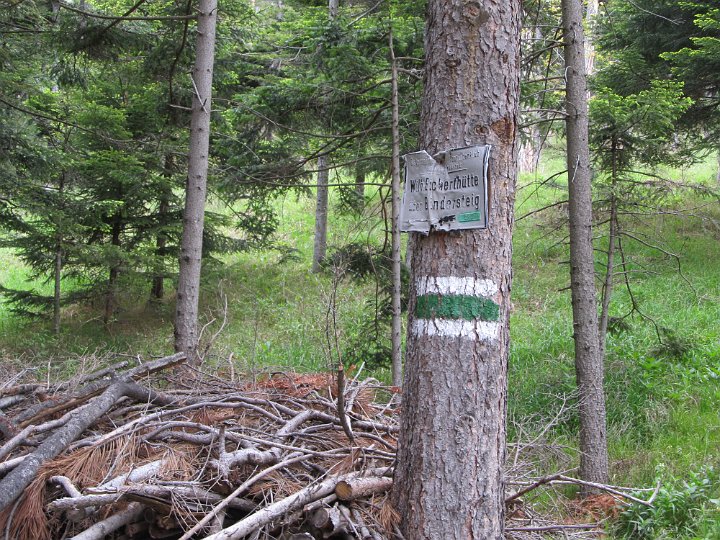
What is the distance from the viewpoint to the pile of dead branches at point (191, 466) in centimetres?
297

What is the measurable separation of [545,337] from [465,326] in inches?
292

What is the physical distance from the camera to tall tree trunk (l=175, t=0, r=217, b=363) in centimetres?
634

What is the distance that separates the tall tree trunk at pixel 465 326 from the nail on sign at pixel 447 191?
0.19ft

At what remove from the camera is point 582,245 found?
5.93 metres

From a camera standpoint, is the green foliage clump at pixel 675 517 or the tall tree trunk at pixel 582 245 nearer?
the green foliage clump at pixel 675 517

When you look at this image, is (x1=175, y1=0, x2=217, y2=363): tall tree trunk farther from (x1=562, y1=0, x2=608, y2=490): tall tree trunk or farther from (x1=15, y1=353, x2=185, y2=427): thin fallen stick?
(x1=562, y1=0, x2=608, y2=490): tall tree trunk

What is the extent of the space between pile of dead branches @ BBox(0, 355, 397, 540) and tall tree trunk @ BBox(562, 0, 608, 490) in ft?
8.34

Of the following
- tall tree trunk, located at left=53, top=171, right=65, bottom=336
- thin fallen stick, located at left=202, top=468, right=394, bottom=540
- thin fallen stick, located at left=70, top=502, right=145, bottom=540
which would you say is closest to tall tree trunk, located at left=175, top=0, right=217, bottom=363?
thin fallen stick, located at left=70, top=502, right=145, bottom=540

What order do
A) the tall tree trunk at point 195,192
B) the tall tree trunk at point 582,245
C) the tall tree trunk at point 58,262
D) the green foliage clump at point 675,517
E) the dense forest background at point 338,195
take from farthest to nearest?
1. the tall tree trunk at point 58,262
2. the dense forest background at point 338,195
3. the tall tree trunk at point 195,192
4. the tall tree trunk at point 582,245
5. the green foliage clump at point 675,517

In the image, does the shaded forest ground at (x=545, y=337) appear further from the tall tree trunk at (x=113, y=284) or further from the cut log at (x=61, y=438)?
the cut log at (x=61, y=438)

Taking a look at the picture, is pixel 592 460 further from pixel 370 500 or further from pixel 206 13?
pixel 206 13

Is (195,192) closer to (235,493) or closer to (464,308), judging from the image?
(235,493)

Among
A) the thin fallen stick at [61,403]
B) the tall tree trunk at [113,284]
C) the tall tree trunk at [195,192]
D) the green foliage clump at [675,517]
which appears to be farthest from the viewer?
the tall tree trunk at [113,284]

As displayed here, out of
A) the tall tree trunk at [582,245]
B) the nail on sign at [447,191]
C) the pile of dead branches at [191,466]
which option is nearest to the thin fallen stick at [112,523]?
the pile of dead branches at [191,466]
